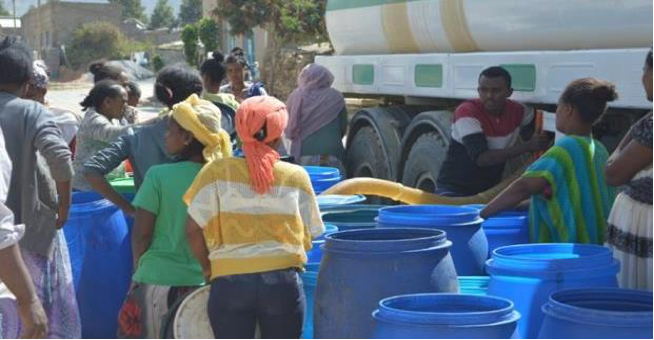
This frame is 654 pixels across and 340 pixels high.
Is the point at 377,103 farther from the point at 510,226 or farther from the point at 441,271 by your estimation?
the point at 441,271

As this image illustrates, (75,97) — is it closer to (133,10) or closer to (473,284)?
(473,284)

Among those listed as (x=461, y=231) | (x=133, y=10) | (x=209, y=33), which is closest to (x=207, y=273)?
(x=461, y=231)

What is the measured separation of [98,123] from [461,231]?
264 centimetres

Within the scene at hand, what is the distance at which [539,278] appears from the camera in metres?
3.74

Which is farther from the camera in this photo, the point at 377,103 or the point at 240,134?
the point at 377,103

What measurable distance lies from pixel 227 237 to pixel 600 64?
270 cm

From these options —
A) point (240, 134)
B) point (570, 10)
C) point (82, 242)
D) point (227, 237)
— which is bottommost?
point (82, 242)

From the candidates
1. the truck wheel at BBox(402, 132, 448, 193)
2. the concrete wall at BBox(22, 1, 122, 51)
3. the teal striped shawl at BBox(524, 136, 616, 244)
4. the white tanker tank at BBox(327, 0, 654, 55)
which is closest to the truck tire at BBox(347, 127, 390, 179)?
the truck wheel at BBox(402, 132, 448, 193)

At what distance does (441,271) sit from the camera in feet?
12.3

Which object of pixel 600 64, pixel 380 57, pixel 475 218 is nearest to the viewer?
pixel 475 218

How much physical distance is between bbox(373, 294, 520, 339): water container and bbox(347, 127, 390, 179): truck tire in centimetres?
529

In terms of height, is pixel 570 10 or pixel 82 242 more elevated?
pixel 570 10

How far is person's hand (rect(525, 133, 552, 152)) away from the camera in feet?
20.3

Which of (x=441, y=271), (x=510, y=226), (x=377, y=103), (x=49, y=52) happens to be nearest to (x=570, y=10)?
(x=510, y=226)
